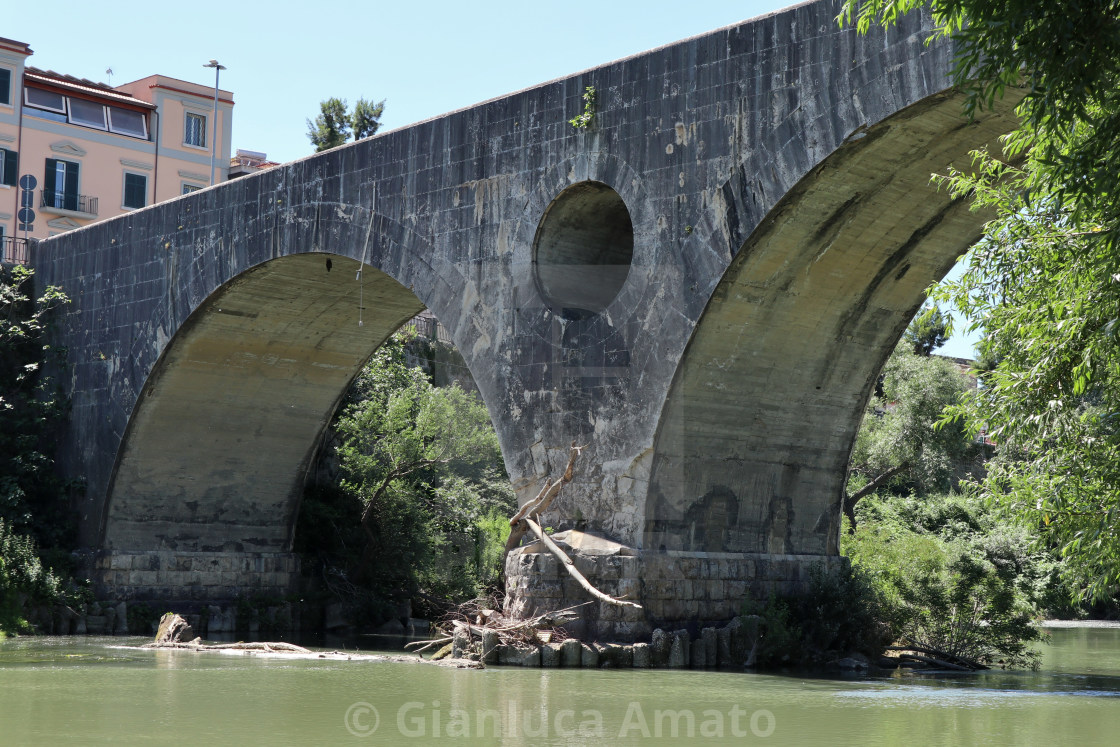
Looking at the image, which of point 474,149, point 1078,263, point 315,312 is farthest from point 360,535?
point 1078,263

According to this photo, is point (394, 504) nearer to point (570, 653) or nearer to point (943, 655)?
point (570, 653)

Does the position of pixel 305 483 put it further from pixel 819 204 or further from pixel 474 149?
pixel 819 204

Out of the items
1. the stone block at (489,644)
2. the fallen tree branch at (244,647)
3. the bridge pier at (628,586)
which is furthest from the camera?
the fallen tree branch at (244,647)

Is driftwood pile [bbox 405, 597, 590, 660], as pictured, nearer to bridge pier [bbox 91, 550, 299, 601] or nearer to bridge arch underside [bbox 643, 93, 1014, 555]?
bridge arch underside [bbox 643, 93, 1014, 555]

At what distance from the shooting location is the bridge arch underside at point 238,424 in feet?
60.5

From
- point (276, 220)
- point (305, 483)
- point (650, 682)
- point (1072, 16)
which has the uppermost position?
point (276, 220)

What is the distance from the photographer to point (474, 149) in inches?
569

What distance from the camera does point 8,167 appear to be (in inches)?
1244

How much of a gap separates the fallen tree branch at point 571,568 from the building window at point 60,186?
24174 mm

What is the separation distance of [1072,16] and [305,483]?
17232 millimetres

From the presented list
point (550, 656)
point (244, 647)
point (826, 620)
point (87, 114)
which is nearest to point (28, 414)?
point (244, 647)

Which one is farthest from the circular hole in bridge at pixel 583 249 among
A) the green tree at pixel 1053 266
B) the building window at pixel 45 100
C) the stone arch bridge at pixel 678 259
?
the building window at pixel 45 100

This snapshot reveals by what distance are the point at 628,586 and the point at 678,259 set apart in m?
3.05

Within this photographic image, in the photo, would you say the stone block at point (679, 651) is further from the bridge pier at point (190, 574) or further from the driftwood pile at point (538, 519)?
the bridge pier at point (190, 574)
